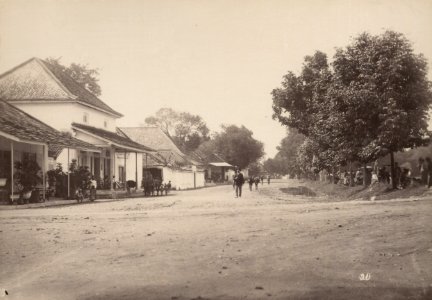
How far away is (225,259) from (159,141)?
3857cm

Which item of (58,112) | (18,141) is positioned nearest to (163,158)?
(58,112)

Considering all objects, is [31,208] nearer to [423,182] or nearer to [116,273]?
[116,273]

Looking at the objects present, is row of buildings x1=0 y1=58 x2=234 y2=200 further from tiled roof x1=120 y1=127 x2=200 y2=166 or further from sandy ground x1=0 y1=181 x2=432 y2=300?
A: sandy ground x1=0 y1=181 x2=432 y2=300

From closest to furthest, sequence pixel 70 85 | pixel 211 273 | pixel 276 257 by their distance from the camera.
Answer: pixel 211 273, pixel 276 257, pixel 70 85

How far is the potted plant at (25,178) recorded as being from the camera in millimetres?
18391

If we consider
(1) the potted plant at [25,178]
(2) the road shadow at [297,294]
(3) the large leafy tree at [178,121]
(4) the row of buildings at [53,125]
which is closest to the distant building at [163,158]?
(3) the large leafy tree at [178,121]

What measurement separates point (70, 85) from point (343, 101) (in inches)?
579

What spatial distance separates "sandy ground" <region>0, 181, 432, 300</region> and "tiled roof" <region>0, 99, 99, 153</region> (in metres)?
7.40

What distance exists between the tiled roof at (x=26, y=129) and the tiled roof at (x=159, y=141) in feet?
60.0

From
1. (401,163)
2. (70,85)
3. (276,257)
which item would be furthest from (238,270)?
(70,85)

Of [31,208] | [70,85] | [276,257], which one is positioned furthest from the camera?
[70,85]

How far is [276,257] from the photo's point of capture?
22.7 feet

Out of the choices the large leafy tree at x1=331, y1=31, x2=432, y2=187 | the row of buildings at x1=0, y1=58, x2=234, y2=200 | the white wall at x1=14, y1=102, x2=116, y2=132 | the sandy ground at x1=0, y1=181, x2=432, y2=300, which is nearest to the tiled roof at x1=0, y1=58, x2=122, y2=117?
the row of buildings at x1=0, y1=58, x2=234, y2=200

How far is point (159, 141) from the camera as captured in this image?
45.0 metres
